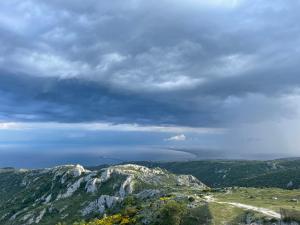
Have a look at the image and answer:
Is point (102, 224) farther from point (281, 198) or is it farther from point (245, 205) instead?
point (281, 198)

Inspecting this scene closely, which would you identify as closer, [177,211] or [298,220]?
[298,220]

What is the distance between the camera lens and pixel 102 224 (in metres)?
97.6

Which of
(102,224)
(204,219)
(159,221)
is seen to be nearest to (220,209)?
(204,219)

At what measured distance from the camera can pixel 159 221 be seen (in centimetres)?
8894

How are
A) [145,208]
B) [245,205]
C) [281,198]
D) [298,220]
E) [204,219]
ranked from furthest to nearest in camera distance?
[281,198]
[145,208]
[245,205]
[204,219]
[298,220]

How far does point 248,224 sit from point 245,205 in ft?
57.8

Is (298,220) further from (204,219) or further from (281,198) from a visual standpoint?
(281,198)

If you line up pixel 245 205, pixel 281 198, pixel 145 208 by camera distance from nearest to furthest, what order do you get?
pixel 245 205 → pixel 145 208 → pixel 281 198

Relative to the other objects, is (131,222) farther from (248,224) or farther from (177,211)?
(248,224)

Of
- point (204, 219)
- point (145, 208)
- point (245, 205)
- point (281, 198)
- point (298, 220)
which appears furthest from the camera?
point (281, 198)

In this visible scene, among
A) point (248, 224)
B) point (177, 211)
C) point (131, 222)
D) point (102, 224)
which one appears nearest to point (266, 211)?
point (248, 224)

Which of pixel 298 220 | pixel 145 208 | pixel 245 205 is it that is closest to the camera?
pixel 298 220

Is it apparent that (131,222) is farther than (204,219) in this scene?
Yes

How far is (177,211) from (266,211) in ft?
64.6
